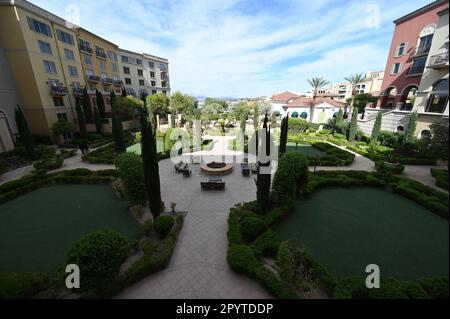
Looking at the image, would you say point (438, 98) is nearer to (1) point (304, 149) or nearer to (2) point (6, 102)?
(1) point (304, 149)

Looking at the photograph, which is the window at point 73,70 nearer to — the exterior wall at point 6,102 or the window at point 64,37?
the window at point 64,37

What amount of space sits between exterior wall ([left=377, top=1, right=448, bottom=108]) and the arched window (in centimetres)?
449

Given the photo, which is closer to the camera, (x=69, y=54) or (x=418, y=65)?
(x=418, y=65)

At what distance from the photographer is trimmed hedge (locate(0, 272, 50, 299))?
6172mm

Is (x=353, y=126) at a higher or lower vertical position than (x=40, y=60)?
lower

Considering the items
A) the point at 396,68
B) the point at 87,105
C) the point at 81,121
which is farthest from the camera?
the point at 87,105

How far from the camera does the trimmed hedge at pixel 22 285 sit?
6.17 meters

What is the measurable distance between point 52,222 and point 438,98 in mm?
41513

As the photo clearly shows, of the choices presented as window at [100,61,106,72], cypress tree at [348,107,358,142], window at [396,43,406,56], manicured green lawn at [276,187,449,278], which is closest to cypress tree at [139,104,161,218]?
manicured green lawn at [276,187,449,278]

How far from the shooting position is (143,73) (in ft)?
172

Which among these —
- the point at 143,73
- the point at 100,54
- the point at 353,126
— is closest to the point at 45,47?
the point at 100,54

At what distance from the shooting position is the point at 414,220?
Answer: 11156 mm

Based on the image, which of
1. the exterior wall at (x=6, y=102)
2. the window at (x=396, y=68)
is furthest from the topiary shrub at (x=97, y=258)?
the window at (x=396, y=68)

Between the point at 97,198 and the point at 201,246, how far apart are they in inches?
388
